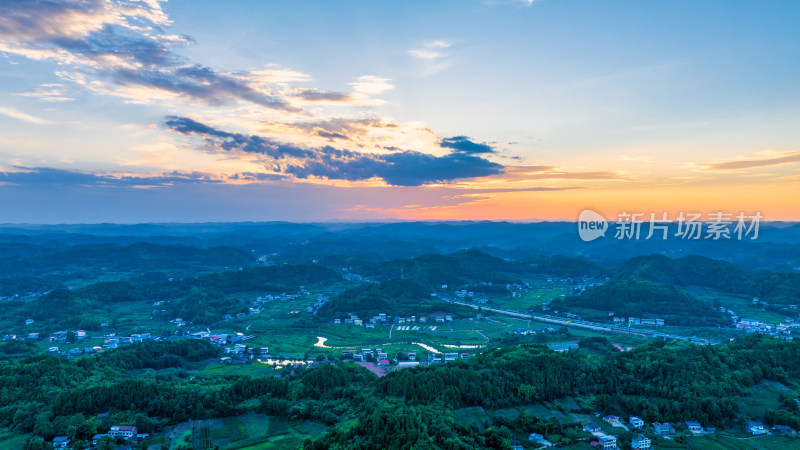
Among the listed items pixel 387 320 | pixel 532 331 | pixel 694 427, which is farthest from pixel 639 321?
pixel 694 427

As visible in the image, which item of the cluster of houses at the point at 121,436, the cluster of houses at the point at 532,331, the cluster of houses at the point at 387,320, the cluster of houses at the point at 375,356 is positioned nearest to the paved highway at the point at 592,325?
the cluster of houses at the point at 532,331

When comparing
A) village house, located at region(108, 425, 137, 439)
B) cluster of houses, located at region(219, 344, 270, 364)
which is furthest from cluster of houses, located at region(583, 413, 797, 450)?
cluster of houses, located at region(219, 344, 270, 364)

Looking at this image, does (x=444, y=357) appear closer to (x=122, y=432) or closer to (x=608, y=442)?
(x=608, y=442)

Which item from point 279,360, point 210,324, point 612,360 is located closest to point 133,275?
point 210,324

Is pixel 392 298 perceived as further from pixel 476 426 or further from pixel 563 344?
pixel 476 426

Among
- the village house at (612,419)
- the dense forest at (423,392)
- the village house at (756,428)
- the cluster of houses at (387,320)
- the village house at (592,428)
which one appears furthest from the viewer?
the cluster of houses at (387,320)

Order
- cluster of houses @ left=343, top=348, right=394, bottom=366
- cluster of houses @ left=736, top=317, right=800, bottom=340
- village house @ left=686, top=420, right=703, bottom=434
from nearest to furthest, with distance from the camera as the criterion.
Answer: village house @ left=686, top=420, right=703, bottom=434, cluster of houses @ left=343, top=348, right=394, bottom=366, cluster of houses @ left=736, top=317, right=800, bottom=340

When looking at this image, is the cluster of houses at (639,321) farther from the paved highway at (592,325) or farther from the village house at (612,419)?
the village house at (612,419)

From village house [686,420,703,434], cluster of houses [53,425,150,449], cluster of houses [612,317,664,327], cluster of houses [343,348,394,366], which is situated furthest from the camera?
cluster of houses [612,317,664,327]

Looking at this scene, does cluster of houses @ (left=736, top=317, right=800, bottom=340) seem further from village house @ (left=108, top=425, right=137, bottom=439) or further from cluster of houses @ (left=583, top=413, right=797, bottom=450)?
village house @ (left=108, top=425, right=137, bottom=439)

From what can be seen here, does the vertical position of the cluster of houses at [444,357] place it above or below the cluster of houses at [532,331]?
above

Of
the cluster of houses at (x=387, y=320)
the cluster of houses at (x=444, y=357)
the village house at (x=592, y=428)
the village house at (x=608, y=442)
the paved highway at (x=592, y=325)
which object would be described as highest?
the village house at (x=608, y=442)
